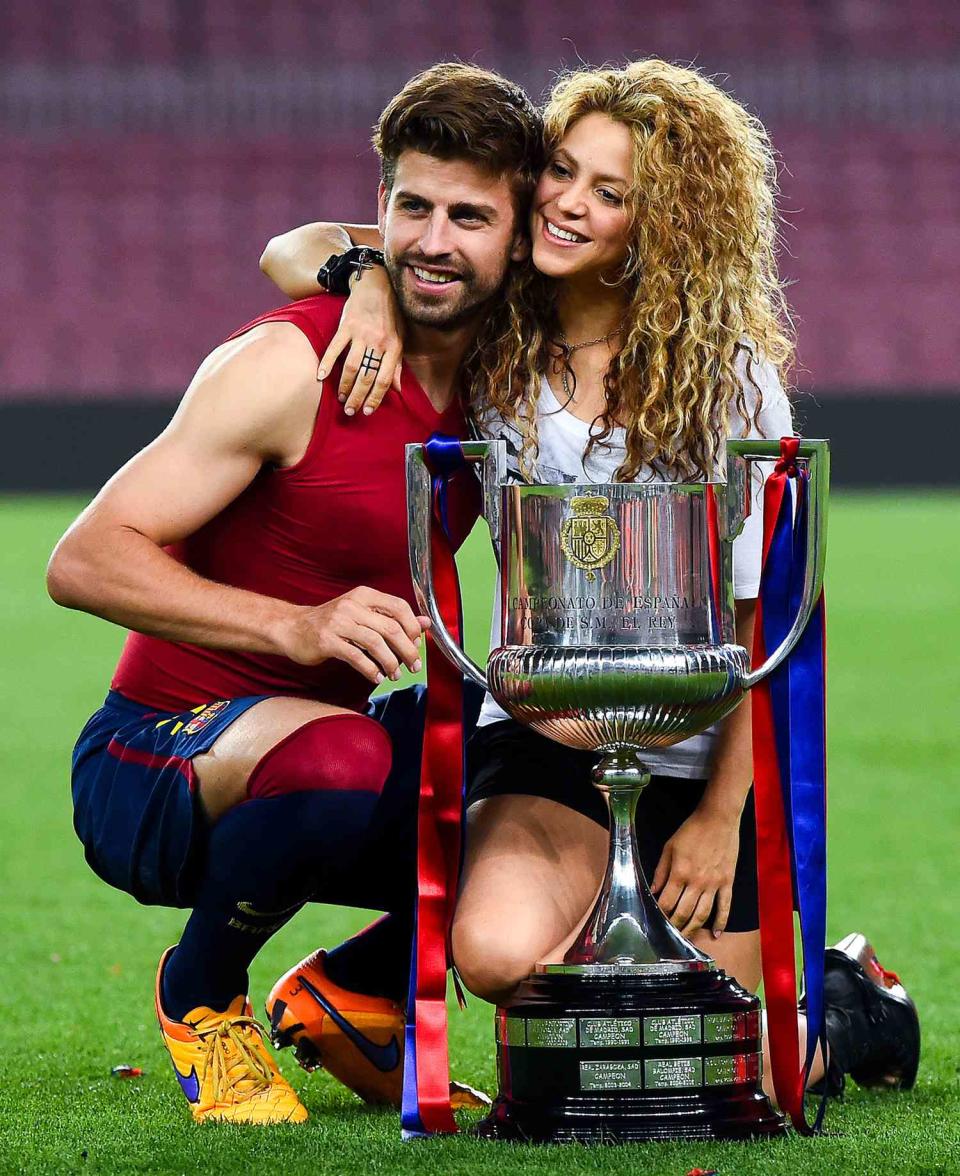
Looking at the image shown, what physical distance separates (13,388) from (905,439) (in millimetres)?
7712

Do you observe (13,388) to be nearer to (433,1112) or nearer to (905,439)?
(905,439)

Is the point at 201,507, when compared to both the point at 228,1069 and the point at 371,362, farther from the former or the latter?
the point at 228,1069

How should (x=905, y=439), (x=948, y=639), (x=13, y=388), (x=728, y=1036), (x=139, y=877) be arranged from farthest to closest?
(x=13, y=388), (x=905, y=439), (x=948, y=639), (x=139, y=877), (x=728, y=1036)

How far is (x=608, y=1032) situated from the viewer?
1.88m

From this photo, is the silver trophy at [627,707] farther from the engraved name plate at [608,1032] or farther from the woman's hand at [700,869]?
the woman's hand at [700,869]

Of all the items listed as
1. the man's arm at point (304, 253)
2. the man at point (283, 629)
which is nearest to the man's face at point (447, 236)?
the man at point (283, 629)

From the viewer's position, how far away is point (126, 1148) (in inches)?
75.8

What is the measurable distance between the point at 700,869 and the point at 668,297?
0.64 metres

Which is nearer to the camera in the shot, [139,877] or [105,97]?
[139,877]

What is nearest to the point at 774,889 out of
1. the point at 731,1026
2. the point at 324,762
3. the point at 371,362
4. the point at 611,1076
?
the point at 731,1026

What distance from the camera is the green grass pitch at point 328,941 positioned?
6.09ft

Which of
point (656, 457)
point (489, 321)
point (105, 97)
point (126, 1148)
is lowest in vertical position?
point (126, 1148)

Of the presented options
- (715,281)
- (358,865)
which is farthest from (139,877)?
(715,281)

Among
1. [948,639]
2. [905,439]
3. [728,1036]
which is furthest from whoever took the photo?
[905,439]
